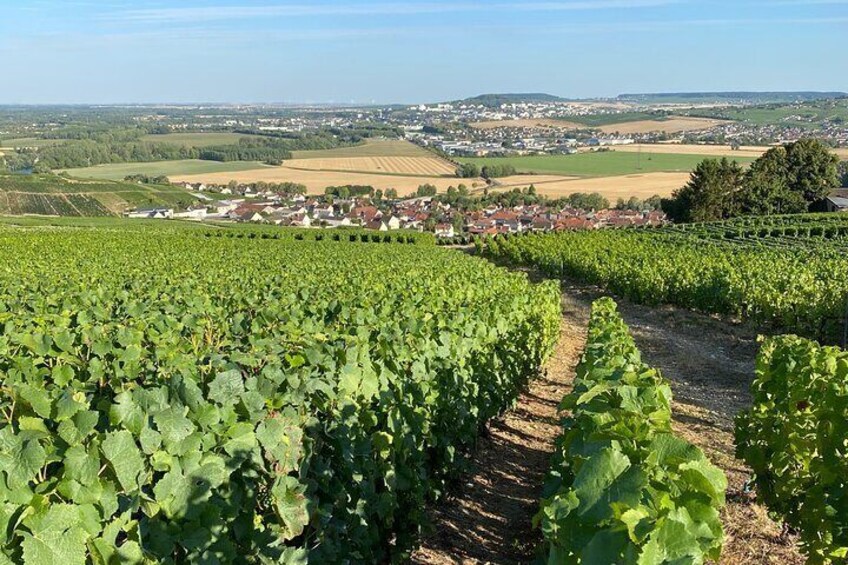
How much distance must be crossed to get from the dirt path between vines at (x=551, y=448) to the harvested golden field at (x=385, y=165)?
107568 mm

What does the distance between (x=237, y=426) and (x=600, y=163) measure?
432 ft

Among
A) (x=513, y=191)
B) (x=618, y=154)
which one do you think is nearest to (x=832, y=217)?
(x=513, y=191)

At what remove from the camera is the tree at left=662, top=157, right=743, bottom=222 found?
193ft

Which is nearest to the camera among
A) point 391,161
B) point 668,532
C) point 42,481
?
point 668,532

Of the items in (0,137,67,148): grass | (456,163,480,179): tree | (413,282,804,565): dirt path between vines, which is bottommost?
(413,282,804,565): dirt path between vines

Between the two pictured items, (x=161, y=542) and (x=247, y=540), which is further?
(x=247, y=540)

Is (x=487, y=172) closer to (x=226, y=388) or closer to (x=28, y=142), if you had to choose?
(x=226, y=388)

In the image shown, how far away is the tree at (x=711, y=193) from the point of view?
58.8 metres

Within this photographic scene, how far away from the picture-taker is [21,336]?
5.68 metres

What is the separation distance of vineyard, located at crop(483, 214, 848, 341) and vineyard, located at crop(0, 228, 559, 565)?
9.51m

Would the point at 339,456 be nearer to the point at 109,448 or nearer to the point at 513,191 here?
the point at 109,448

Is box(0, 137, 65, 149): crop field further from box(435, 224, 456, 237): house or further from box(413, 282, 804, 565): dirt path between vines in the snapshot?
box(413, 282, 804, 565): dirt path between vines

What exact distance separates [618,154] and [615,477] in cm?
15178

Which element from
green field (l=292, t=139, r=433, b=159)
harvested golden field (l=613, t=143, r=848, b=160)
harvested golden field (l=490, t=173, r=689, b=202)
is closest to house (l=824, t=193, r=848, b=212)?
harvested golden field (l=490, t=173, r=689, b=202)
